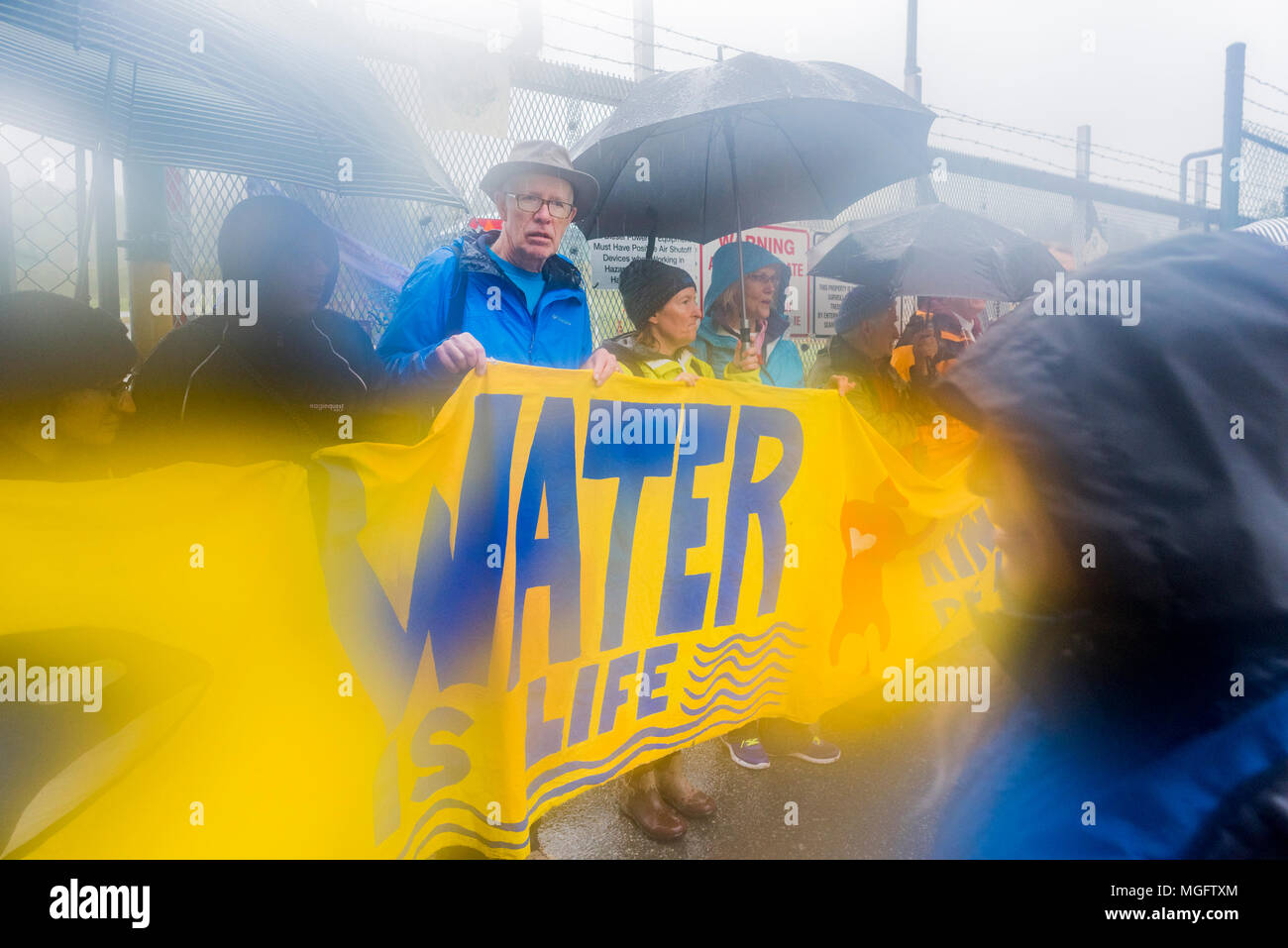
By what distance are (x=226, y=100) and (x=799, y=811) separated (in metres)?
3.81

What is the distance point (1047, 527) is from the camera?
977mm

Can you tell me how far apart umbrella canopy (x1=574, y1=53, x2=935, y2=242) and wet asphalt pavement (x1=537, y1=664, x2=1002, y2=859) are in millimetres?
2640

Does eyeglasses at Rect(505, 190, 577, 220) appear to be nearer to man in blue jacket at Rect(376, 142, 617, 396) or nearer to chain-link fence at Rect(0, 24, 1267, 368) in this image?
man in blue jacket at Rect(376, 142, 617, 396)

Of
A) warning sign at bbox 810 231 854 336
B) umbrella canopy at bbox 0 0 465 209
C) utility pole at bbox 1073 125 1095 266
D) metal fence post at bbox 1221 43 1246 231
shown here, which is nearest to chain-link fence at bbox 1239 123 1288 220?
metal fence post at bbox 1221 43 1246 231

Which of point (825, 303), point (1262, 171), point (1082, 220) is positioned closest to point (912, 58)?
point (1082, 220)

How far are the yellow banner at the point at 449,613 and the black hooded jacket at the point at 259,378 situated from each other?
658 mm

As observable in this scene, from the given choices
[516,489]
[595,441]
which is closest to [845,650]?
[595,441]

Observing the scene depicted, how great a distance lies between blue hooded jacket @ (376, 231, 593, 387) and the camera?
9.36ft

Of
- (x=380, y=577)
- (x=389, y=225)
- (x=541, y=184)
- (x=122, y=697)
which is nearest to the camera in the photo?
(x=122, y=697)

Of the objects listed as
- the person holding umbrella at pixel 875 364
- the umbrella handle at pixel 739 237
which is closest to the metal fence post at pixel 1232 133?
the person holding umbrella at pixel 875 364

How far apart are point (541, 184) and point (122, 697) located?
221cm

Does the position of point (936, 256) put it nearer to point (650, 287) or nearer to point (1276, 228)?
point (650, 287)

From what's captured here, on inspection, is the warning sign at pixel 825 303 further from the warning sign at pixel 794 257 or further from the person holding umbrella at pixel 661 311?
the person holding umbrella at pixel 661 311

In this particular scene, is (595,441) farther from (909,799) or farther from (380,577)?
(909,799)
